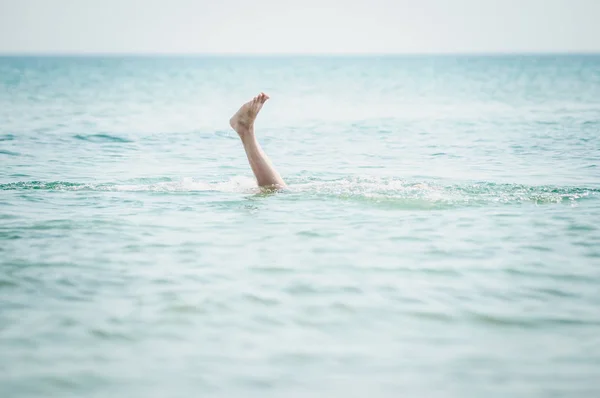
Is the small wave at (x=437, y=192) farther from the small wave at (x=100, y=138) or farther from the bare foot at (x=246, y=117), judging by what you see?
the small wave at (x=100, y=138)

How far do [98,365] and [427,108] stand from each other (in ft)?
102

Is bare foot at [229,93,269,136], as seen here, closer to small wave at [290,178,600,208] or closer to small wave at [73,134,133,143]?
small wave at [290,178,600,208]

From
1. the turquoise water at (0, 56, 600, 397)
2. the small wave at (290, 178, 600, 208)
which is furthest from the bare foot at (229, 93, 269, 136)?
→ the small wave at (290, 178, 600, 208)

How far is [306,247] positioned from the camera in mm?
8086

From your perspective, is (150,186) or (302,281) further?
(150,186)

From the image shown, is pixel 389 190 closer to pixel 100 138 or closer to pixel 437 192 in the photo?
pixel 437 192

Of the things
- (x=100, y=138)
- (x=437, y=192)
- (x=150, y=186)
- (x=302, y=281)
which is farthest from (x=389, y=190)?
(x=100, y=138)

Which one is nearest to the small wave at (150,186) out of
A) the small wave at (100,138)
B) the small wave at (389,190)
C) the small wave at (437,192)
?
the small wave at (389,190)

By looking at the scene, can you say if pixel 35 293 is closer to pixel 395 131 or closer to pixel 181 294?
pixel 181 294

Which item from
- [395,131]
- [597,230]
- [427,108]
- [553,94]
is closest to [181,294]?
[597,230]

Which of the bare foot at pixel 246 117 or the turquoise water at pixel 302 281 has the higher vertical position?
the bare foot at pixel 246 117

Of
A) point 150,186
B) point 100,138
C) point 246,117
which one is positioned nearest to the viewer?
point 246,117

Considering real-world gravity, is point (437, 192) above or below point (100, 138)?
below

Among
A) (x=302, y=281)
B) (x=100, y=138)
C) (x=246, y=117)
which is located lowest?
(x=302, y=281)
